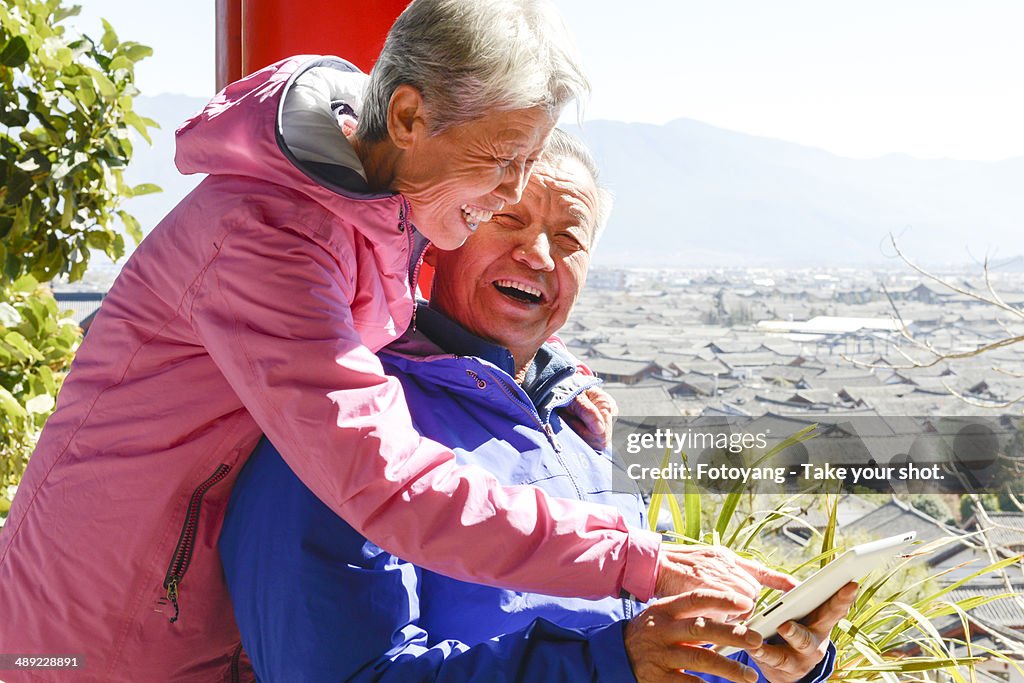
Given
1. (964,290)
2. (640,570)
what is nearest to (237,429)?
(640,570)

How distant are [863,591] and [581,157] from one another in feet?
3.52

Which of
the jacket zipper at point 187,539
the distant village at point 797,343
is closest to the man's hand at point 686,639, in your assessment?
the jacket zipper at point 187,539

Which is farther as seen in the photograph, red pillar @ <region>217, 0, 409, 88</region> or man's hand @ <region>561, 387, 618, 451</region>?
red pillar @ <region>217, 0, 409, 88</region>

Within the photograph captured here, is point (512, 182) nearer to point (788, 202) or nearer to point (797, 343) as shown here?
point (797, 343)

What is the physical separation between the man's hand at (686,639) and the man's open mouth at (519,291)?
0.68 m

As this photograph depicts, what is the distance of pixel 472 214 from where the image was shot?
1.18 meters

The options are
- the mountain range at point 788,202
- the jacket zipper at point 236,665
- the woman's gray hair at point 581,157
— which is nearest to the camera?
the jacket zipper at point 236,665

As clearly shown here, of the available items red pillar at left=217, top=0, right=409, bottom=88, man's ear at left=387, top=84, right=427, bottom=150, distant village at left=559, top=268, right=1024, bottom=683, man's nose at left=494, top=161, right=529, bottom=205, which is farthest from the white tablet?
red pillar at left=217, top=0, right=409, bottom=88

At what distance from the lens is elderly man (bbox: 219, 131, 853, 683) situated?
109cm

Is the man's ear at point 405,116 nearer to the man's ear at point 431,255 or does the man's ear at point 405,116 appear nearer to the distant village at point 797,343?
the man's ear at point 431,255

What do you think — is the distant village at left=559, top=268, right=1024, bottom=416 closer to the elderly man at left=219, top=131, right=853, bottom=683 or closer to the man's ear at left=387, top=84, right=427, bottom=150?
the elderly man at left=219, top=131, right=853, bottom=683

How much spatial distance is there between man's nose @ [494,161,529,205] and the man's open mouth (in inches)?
18.6

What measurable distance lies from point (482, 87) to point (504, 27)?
0.23 ft

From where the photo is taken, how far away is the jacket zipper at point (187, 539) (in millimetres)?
1166
